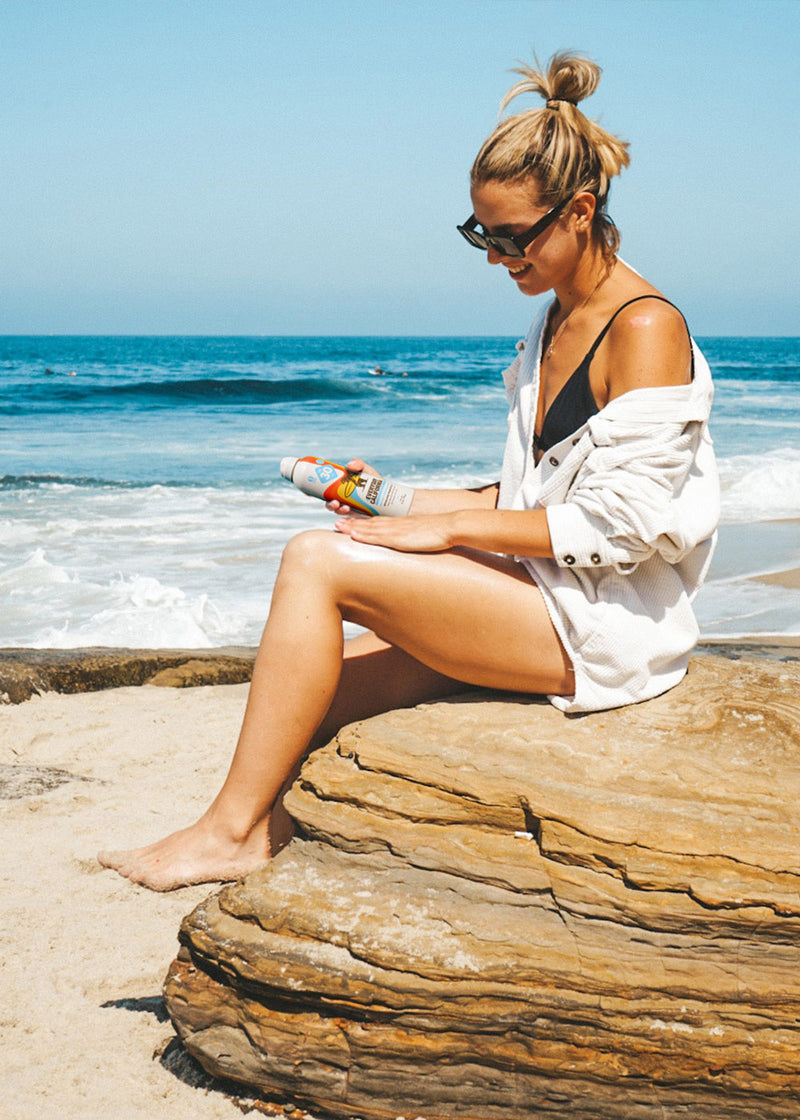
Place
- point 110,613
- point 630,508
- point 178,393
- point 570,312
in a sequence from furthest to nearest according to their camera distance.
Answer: point 178,393 < point 110,613 < point 570,312 < point 630,508

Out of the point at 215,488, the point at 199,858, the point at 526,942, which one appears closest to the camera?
the point at 526,942

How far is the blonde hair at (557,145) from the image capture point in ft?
8.88

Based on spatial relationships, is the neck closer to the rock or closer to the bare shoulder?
the bare shoulder

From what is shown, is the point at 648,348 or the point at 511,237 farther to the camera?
the point at 511,237

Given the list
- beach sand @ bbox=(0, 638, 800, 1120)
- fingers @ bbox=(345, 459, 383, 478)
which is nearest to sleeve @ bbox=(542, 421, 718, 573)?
fingers @ bbox=(345, 459, 383, 478)

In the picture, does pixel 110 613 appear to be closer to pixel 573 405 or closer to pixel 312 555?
pixel 312 555

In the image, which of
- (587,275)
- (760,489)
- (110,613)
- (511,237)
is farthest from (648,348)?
(760,489)

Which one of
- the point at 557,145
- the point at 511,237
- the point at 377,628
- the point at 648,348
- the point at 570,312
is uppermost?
the point at 557,145

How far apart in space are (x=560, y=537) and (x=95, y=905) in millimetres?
1786

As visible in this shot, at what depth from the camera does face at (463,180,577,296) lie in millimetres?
2771

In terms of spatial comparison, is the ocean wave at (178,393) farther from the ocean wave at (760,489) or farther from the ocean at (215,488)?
the ocean wave at (760,489)

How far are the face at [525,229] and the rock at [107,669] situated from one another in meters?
3.22

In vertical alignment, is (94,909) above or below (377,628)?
below

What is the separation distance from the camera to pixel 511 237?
2.83 metres
